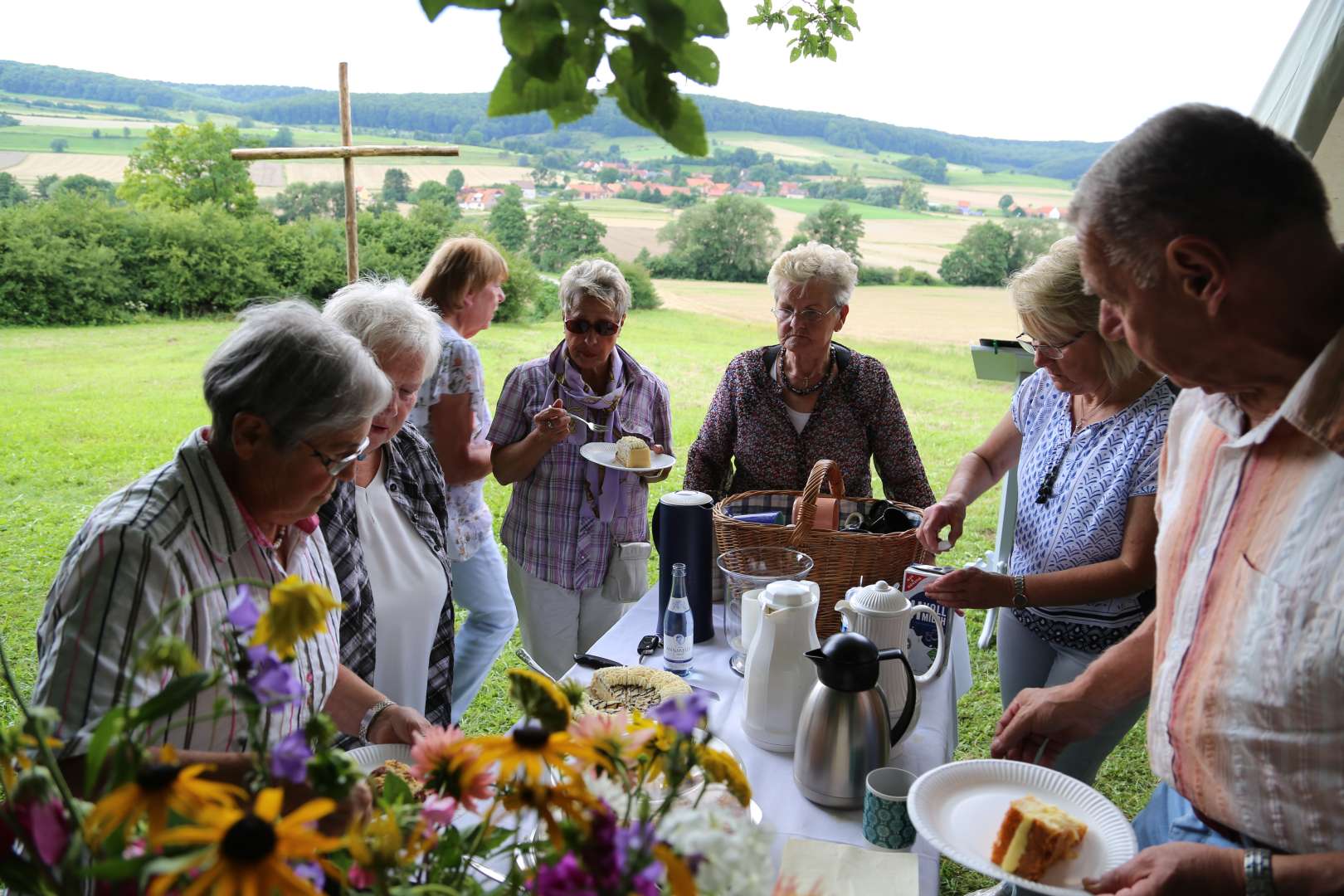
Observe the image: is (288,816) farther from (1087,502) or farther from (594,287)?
(594,287)

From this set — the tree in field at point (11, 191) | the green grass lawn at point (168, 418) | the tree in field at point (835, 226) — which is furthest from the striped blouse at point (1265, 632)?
the tree in field at point (11, 191)

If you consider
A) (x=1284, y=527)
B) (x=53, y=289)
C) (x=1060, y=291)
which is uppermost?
(x=1060, y=291)

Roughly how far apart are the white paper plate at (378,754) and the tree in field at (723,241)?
11553 millimetres

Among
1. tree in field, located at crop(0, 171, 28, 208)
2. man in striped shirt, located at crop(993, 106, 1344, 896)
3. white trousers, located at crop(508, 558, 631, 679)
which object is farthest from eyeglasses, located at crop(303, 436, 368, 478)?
tree in field, located at crop(0, 171, 28, 208)

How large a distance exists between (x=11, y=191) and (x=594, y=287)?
12327mm

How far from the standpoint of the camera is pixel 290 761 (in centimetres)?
52

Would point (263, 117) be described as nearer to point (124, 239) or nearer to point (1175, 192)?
point (124, 239)

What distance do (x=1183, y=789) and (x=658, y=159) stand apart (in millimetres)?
13109

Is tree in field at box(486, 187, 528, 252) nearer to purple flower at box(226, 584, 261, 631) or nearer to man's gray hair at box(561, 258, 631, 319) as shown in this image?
man's gray hair at box(561, 258, 631, 319)

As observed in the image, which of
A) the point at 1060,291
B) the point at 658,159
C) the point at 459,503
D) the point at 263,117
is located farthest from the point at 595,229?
the point at 1060,291

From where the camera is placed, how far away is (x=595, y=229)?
12.8 m

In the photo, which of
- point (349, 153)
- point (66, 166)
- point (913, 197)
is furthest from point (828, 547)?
point (66, 166)

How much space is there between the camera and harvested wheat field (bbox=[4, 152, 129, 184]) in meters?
12.1

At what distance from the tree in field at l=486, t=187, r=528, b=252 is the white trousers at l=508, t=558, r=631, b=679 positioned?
992cm
